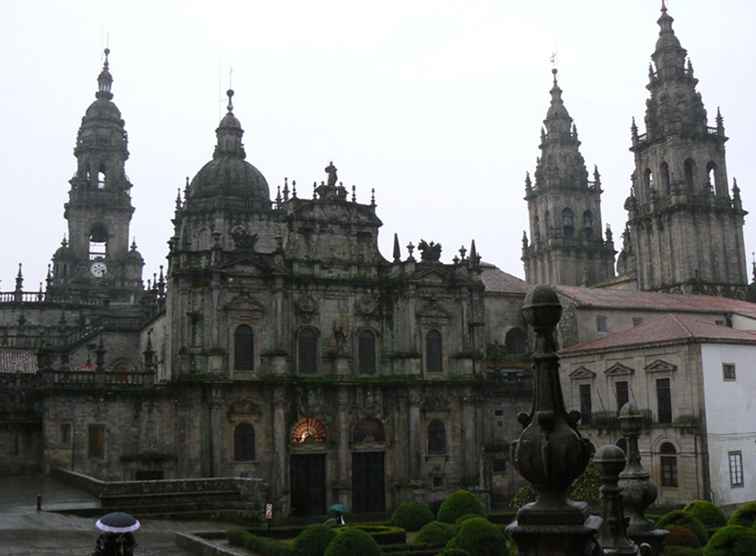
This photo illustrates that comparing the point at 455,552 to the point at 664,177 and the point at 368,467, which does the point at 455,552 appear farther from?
the point at 664,177

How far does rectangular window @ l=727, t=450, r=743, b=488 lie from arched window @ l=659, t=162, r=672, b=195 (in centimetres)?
3235

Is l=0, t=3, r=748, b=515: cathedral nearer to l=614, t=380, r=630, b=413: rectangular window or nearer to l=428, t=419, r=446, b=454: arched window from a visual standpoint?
l=428, t=419, r=446, b=454: arched window

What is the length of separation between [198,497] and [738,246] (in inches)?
1982

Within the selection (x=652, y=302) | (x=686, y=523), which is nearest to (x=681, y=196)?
(x=652, y=302)

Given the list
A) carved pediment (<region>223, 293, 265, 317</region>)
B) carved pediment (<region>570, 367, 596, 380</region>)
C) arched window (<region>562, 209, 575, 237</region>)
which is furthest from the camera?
arched window (<region>562, 209, 575, 237</region>)

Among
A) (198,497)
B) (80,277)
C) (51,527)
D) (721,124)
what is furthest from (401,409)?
(721,124)

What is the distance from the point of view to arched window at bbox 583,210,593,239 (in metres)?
78.8

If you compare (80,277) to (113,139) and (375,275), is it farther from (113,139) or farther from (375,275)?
(375,275)

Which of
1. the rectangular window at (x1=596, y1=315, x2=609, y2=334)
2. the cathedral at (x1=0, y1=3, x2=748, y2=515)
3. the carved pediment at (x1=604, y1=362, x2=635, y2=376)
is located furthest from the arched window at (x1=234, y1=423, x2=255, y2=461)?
the rectangular window at (x1=596, y1=315, x2=609, y2=334)

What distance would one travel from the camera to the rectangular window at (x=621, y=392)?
4334 centimetres

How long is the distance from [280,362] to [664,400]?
61.2ft

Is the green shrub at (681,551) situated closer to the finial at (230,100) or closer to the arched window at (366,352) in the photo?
the arched window at (366,352)

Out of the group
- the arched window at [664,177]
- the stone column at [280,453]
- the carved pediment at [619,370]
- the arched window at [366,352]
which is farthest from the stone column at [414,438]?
the arched window at [664,177]

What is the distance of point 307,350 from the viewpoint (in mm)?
45250
